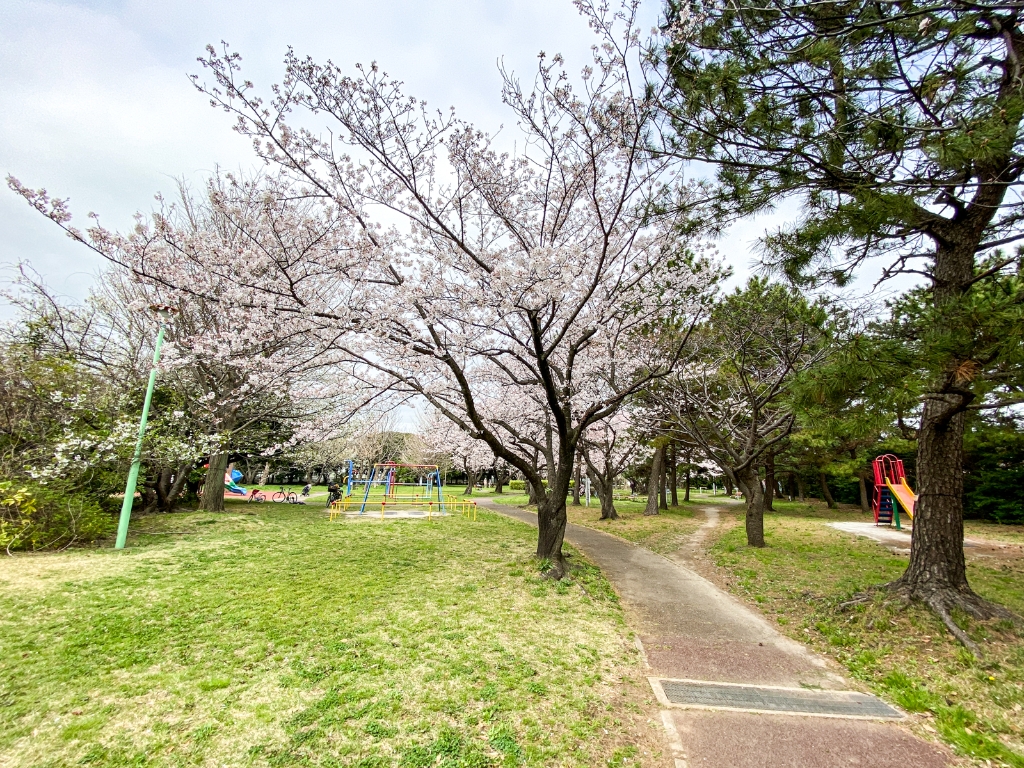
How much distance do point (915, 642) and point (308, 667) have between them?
537 centimetres

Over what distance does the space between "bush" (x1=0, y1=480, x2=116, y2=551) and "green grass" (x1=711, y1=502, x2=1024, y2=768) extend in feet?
35.1

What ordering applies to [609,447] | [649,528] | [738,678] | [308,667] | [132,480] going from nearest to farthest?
[308,667] → [738,678] → [132,480] → [649,528] → [609,447]

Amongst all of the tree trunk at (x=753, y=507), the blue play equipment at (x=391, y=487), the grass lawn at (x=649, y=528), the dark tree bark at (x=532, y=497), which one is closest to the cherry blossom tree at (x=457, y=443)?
the blue play equipment at (x=391, y=487)

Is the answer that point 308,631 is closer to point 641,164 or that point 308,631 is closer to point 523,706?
point 523,706

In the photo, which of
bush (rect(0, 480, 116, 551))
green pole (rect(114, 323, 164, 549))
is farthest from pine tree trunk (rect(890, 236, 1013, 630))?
bush (rect(0, 480, 116, 551))

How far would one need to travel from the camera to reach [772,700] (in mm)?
3256

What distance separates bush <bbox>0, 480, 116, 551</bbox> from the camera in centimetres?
668

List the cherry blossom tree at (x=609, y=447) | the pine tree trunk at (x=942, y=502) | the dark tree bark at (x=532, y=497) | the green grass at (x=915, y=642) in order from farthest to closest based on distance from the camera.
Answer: the cherry blossom tree at (x=609, y=447)
the dark tree bark at (x=532, y=497)
the pine tree trunk at (x=942, y=502)
the green grass at (x=915, y=642)

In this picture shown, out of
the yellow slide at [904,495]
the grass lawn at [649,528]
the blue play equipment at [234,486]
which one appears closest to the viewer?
the grass lawn at [649,528]

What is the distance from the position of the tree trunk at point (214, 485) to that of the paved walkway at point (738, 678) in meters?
11.6

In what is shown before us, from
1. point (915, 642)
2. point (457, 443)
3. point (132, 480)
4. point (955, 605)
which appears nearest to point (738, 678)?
point (915, 642)

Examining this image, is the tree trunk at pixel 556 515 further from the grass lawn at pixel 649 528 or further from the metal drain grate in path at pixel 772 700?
the grass lawn at pixel 649 528

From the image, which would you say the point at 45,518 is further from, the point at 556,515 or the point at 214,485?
the point at 556,515

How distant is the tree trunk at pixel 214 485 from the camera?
41.0 feet
